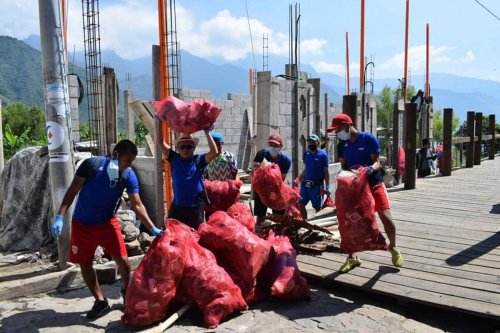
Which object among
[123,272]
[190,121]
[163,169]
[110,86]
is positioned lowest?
[123,272]

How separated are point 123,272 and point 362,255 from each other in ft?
8.76

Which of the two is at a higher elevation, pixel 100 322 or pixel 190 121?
pixel 190 121

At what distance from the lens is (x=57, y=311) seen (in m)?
4.44

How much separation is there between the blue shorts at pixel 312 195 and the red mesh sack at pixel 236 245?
286cm

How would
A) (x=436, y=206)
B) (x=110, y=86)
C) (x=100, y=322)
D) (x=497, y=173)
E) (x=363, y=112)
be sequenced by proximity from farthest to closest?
(x=363, y=112)
(x=497, y=173)
(x=436, y=206)
(x=110, y=86)
(x=100, y=322)

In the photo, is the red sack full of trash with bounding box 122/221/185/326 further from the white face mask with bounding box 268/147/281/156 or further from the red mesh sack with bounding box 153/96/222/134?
the white face mask with bounding box 268/147/281/156

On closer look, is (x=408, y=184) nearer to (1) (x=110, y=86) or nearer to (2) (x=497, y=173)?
(2) (x=497, y=173)

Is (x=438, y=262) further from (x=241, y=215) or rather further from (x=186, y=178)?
(x=186, y=178)

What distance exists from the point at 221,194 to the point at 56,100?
212 centimetres

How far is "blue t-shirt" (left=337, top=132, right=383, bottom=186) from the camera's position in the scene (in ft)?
16.1

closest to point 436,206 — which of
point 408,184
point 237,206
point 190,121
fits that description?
point 408,184

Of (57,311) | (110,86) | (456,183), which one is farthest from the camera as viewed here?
(456,183)

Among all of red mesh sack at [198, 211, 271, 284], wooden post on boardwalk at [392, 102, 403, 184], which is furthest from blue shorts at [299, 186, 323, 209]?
wooden post on boardwalk at [392, 102, 403, 184]

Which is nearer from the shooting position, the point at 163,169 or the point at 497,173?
the point at 163,169
